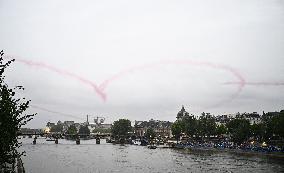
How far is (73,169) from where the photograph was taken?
83625 millimetres

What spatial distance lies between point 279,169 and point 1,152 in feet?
241

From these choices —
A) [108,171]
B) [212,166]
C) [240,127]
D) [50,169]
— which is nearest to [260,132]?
[240,127]

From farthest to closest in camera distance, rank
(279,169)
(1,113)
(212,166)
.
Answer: (212,166)
(279,169)
(1,113)

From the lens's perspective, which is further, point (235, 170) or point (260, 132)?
point (260, 132)

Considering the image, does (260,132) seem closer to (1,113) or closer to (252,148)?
(252,148)

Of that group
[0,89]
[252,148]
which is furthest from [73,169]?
[252,148]

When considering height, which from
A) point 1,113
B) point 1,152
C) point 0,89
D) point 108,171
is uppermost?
point 0,89

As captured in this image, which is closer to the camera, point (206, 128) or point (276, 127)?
point (276, 127)

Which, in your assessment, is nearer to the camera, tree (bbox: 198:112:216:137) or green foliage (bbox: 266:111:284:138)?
green foliage (bbox: 266:111:284:138)

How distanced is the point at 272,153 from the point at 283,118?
90.5 ft

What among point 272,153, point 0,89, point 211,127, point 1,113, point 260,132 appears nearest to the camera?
point 1,113

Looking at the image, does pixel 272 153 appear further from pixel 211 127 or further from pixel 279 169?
pixel 211 127

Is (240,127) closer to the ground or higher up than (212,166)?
higher up

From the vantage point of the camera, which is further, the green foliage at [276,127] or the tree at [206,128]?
the tree at [206,128]
